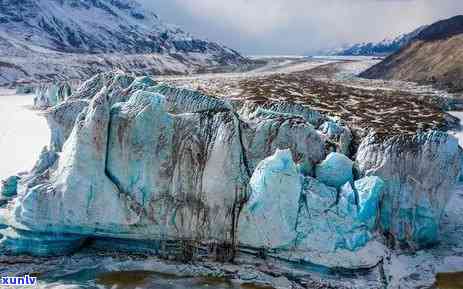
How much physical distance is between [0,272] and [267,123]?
10179mm

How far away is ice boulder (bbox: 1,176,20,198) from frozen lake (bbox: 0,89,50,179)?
3.95 metres

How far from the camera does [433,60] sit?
92562 millimetres

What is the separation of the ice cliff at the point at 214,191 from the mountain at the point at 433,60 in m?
60.2

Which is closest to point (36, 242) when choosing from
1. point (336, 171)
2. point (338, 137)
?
point (336, 171)

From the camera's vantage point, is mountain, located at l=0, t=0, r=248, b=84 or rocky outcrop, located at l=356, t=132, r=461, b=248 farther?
mountain, located at l=0, t=0, r=248, b=84

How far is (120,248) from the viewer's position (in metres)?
15.8

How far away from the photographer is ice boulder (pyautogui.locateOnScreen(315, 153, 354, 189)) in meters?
16.8

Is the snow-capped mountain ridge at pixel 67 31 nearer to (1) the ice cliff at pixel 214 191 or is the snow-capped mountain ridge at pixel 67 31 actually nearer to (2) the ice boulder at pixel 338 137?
(2) the ice boulder at pixel 338 137

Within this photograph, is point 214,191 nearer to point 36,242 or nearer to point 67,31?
point 36,242

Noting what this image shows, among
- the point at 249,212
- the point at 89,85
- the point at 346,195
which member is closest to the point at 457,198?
the point at 346,195

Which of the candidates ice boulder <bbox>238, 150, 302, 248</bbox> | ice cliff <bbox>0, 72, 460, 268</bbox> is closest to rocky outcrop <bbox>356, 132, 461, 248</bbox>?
ice cliff <bbox>0, 72, 460, 268</bbox>

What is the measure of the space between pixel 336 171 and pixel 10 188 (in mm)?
12446

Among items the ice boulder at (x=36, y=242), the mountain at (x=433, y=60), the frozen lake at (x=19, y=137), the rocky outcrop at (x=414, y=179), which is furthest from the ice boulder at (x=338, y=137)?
the mountain at (x=433, y=60)

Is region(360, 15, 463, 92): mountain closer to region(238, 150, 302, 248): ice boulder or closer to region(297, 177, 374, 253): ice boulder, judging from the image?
region(297, 177, 374, 253): ice boulder
